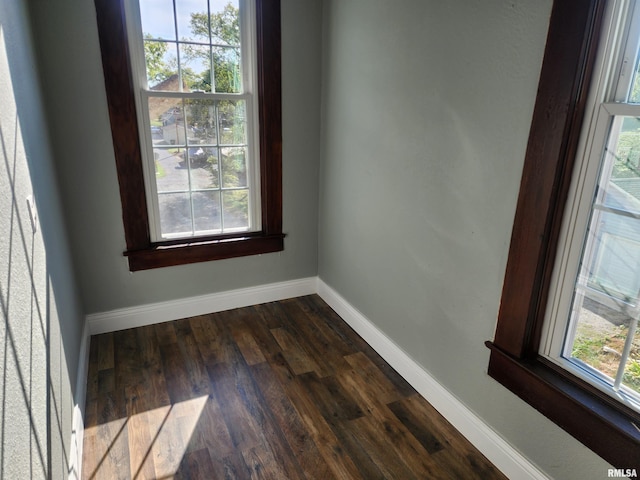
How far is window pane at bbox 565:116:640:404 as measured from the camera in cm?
126

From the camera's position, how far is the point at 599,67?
1280 millimetres

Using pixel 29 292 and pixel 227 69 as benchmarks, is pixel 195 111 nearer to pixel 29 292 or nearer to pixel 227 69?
pixel 227 69

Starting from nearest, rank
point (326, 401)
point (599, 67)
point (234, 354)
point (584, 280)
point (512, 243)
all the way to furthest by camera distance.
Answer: point (599, 67) < point (584, 280) < point (512, 243) < point (326, 401) < point (234, 354)

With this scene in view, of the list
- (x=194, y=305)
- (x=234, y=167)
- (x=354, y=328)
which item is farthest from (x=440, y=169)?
(x=194, y=305)

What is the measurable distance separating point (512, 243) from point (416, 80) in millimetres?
929

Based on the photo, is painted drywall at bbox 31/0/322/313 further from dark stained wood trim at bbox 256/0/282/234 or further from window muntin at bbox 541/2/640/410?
window muntin at bbox 541/2/640/410

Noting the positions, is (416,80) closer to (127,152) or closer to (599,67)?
(599,67)

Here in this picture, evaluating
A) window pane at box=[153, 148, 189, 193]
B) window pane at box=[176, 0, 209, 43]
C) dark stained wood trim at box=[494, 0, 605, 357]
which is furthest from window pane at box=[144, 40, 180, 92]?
dark stained wood trim at box=[494, 0, 605, 357]

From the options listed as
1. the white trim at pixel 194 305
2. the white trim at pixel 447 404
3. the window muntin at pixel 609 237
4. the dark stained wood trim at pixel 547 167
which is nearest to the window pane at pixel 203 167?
the white trim at pixel 194 305

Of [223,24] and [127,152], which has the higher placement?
[223,24]

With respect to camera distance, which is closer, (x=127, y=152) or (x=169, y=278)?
(x=127, y=152)

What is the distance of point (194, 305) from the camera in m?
2.95

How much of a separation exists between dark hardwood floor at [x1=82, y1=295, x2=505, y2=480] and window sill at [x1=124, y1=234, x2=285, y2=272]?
45 centimetres

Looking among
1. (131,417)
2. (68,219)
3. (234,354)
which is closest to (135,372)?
(131,417)
